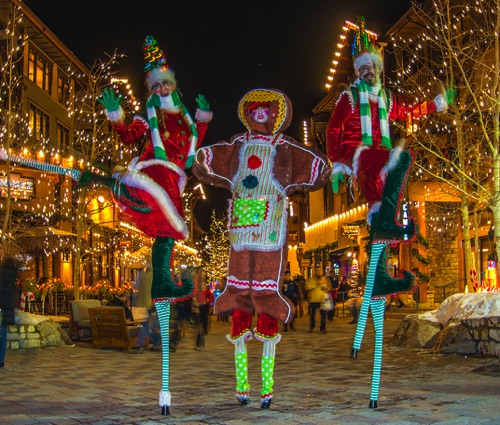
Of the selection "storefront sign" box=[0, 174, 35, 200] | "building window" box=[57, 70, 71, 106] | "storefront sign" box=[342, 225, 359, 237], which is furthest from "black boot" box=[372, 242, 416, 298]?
"building window" box=[57, 70, 71, 106]

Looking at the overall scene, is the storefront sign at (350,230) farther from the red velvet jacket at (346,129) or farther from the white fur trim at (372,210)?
the white fur trim at (372,210)

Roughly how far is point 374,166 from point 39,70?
3068 cm

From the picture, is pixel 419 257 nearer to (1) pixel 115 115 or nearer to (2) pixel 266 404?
(2) pixel 266 404

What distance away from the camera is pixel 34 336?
1298 cm

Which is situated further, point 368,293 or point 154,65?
point 154,65

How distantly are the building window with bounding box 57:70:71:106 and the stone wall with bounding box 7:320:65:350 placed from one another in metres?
25.4

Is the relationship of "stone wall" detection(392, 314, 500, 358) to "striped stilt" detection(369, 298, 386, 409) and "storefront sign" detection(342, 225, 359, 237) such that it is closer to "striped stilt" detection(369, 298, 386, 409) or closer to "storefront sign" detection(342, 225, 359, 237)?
"striped stilt" detection(369, 298, 386, 409)

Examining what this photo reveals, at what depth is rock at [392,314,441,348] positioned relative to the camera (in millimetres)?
11406

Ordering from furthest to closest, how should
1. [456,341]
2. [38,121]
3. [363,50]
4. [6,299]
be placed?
1. [38,121]
2. [456,341]
3. [6,299]
4. [363,50]

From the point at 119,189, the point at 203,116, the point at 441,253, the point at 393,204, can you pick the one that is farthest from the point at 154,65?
the point at 441,253

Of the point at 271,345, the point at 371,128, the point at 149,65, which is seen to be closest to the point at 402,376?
the point at 271,345

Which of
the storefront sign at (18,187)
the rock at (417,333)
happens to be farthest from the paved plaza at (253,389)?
the storefront sign at (18,187)

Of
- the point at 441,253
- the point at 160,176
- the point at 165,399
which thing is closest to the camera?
the point at 165,399

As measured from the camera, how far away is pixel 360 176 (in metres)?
5.71
